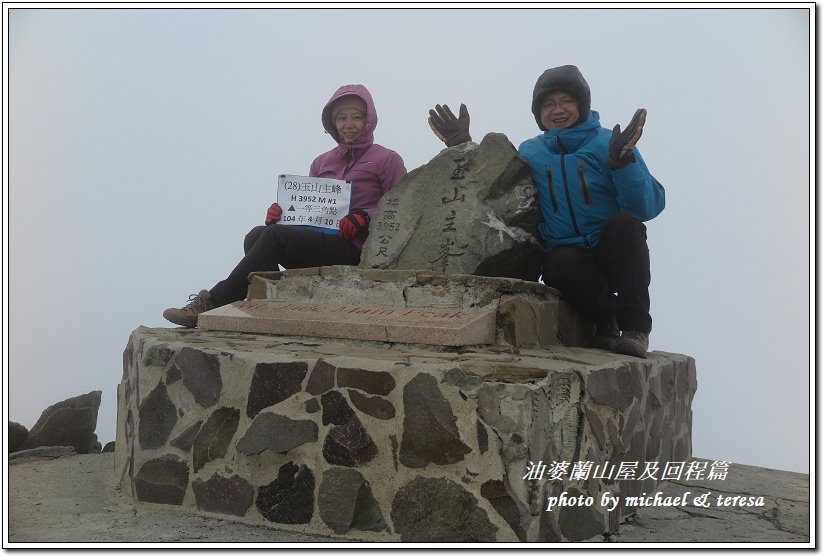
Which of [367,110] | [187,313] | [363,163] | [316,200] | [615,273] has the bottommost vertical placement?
[187,313]

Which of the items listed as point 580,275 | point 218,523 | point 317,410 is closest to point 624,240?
point 580,275

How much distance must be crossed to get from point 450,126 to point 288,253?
119 centimetres

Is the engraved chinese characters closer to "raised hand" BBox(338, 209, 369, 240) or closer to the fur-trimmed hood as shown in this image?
"raised hand" BBox(338, 209, 369, 240)

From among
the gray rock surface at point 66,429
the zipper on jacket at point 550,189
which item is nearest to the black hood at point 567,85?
the zipper on jacket at point 550,189

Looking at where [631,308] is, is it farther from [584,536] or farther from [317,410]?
[317,410]

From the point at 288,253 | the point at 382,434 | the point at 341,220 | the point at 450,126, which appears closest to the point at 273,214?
the point at 288,253

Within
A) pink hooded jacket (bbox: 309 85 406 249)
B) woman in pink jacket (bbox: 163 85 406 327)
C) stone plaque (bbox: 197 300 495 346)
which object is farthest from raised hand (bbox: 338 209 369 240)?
stone plaque (bbox: 197 300 495 346)

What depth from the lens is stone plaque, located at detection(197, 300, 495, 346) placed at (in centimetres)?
341

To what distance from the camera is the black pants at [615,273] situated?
4023 mm

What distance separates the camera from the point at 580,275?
4.07m

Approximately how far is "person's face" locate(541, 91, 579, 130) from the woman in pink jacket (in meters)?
1.02

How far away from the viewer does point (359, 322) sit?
3.58m

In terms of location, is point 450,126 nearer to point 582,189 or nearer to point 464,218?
point 464,218

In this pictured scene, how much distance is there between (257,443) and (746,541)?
6.65 ft
